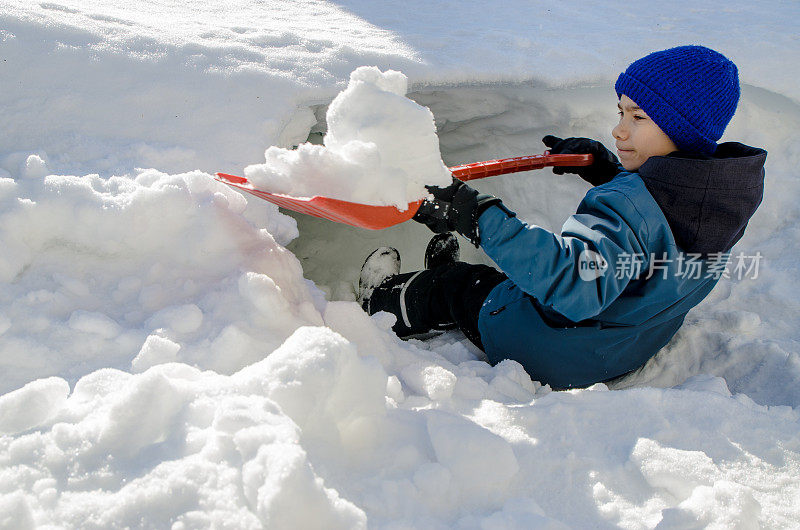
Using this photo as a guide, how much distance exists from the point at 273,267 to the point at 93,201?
0.37 metres

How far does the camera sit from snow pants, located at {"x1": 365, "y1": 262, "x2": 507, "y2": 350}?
1.56 metres

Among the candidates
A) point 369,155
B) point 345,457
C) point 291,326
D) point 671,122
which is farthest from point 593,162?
point 345,457

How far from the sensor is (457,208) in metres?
1.15

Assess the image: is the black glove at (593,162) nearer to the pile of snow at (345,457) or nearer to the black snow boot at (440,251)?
the black snow boot at (440,251)

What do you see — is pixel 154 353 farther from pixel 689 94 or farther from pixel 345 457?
pixel 689 94

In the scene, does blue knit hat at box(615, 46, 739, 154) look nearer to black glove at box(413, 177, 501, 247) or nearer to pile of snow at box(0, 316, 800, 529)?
black glove at box(413, 177, 501, 247)

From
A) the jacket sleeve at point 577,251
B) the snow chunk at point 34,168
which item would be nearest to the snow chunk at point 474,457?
the jacket sleeve at point 577,251

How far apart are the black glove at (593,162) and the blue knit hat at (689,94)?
41 cm

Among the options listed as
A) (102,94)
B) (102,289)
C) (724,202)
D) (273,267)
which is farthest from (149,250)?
(724,202)

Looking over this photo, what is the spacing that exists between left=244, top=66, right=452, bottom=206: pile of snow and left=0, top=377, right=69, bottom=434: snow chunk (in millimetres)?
524

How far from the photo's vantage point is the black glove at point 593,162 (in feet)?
5.58

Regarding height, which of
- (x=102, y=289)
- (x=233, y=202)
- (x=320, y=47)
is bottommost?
(x=102, y=289)

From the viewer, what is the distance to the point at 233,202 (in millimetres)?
1265

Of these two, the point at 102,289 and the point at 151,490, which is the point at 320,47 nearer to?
the point at 102,289
